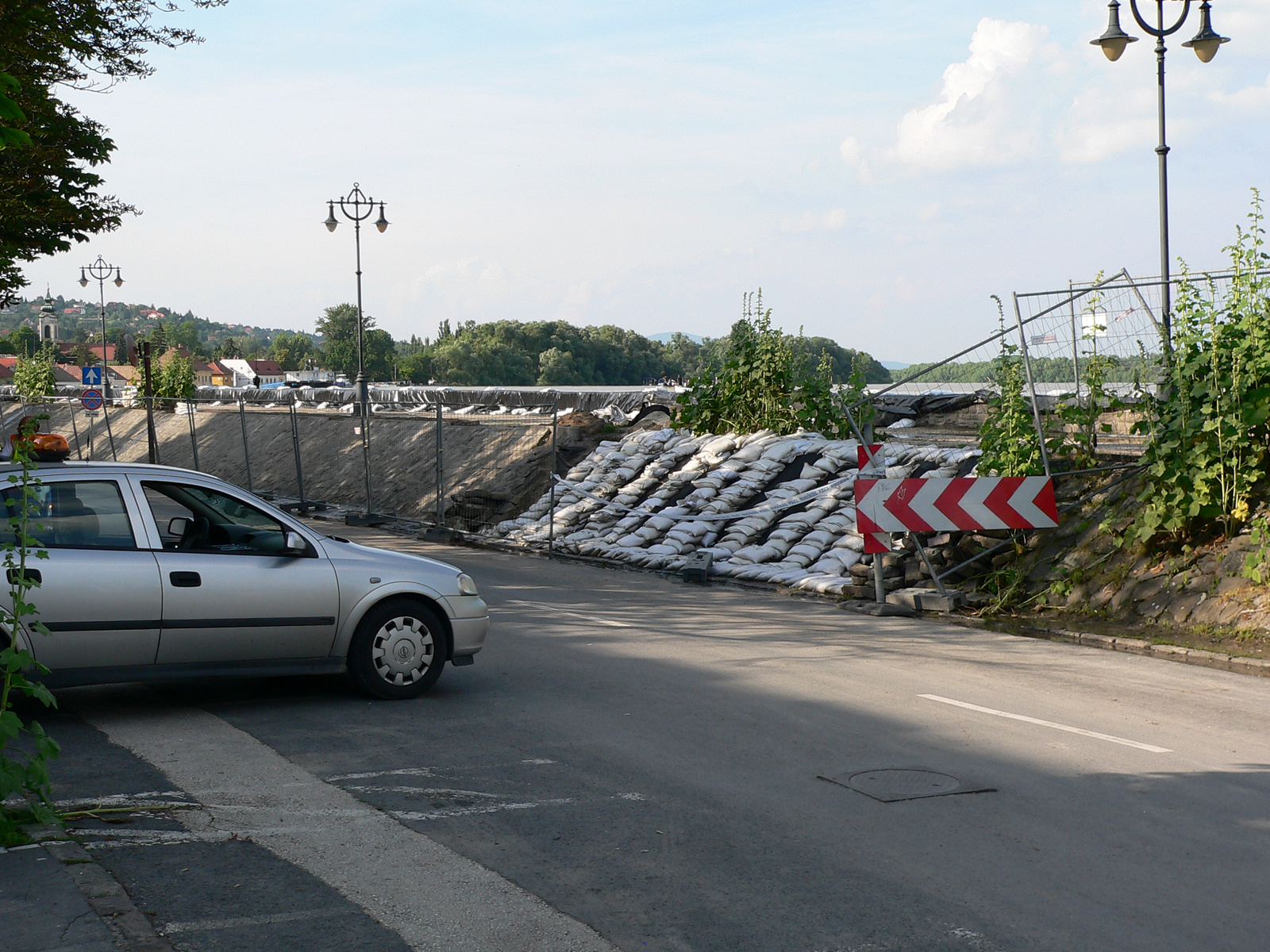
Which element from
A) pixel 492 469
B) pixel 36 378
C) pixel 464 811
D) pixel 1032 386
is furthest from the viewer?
pixel 36 378

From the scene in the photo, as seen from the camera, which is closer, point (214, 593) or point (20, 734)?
point (20, 734)

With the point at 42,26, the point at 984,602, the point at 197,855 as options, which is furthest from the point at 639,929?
the point at 42,26

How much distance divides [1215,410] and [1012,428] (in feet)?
7.79

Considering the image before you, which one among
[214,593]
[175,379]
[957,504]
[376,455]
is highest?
[175,379]

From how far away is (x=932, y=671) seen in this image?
10.1 m

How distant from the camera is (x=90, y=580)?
7.61 m

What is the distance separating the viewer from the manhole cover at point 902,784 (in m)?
6.48

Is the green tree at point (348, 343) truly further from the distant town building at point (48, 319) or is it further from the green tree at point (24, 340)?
the distant town building at point (48, 319)

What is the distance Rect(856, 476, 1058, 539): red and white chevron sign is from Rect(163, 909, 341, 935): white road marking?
946 centimetres

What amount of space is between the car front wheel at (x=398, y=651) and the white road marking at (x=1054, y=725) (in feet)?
11.7

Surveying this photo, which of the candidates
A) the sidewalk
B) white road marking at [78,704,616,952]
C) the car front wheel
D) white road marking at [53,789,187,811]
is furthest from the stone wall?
the sidewalk

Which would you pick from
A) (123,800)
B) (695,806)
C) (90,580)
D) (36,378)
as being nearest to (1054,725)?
(695,806)

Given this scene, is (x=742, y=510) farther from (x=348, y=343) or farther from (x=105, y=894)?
(x=348, y=343)

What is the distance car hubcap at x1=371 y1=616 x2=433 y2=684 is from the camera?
863 cm
